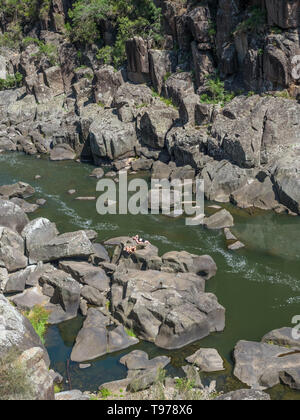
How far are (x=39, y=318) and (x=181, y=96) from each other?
2654 centimetres

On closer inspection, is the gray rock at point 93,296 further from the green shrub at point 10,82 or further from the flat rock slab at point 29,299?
the green shrub at point 10,82

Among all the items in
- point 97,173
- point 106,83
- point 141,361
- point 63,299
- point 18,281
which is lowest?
point 141,361

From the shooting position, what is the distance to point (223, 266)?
2322 centimetres

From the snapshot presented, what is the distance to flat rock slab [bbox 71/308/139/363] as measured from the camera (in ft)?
55.9

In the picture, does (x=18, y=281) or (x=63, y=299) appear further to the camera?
(x=18, y=281)

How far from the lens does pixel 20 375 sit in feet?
40.1

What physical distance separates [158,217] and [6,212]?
361 inches


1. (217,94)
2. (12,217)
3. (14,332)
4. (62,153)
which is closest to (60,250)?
(12,217)

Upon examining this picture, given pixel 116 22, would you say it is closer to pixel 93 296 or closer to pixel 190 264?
pixel 190 264

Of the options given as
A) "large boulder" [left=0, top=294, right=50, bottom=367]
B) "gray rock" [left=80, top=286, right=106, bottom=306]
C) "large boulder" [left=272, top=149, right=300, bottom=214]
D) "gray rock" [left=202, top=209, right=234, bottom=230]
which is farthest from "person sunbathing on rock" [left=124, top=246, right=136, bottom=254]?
"large boulder" [left=272, top=149, right=300, bottom=214]

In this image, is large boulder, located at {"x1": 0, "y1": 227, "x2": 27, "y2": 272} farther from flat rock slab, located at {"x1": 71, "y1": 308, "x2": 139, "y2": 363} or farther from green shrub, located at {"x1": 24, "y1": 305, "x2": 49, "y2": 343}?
flat rock slab, located at {"x1": 71, "y1": 308, "x2": 139, "y2": 363}

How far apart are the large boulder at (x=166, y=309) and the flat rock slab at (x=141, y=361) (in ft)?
2.78
